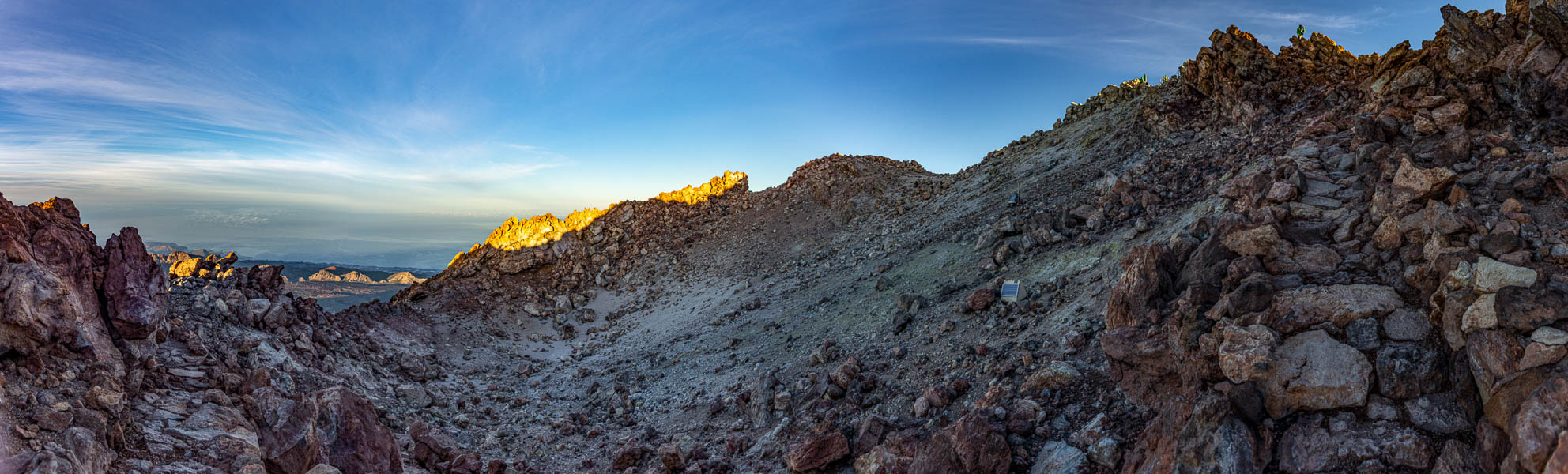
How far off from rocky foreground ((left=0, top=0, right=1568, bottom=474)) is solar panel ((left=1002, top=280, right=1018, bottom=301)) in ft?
0.73

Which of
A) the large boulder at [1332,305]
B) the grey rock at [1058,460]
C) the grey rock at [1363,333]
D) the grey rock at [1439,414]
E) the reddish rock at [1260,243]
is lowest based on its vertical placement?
the grey rock at [1058,460]

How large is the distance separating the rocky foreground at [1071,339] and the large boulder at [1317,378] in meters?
0.02

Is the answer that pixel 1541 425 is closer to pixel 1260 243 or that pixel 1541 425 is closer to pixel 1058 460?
pixel 1058 460

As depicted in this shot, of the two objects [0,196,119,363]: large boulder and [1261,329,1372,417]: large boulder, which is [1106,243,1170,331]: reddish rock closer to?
[1261,329,1372,417]: large boulder

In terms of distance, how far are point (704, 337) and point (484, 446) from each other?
21.2 ft

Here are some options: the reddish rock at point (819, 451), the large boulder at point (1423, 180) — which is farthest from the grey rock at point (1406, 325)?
the reddish rock at point (819, 451)

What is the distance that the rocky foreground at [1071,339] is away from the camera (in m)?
5.28

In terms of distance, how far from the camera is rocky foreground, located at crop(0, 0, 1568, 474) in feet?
17.3

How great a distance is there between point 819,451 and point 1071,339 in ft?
12.0

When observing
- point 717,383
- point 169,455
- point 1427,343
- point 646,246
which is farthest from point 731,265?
point 1427,343

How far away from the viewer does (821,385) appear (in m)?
10.4

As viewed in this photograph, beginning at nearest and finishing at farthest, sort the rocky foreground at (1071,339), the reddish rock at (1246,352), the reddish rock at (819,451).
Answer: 1. the rocky foreground at (1071,339)
2. the reddish rock at (1246,352)
3. the reddish rock at (819,451)

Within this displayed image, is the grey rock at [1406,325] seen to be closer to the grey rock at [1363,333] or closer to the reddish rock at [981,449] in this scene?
the grey rock at [1363,333]

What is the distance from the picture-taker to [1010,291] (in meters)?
11.7
